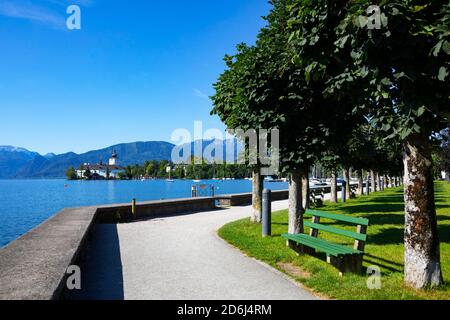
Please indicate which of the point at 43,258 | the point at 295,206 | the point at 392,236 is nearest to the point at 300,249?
the point at 295,206

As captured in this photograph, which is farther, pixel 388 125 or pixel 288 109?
pixel 288 109

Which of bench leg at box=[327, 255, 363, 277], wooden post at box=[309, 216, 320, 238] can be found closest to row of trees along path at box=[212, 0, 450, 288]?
bench leg at box=[327, 255, 363, 277]

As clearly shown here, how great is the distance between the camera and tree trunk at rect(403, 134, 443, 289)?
639cm

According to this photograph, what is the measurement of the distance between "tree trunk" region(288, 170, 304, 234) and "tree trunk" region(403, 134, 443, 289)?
4.90m

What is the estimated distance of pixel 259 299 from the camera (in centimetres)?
603

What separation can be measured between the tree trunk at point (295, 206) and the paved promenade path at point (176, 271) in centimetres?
209

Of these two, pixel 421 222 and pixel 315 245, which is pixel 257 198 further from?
pixel 421 222

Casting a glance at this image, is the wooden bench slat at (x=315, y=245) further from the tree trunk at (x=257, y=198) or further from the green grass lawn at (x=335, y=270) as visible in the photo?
the tree trunk at (x=257, y=198)

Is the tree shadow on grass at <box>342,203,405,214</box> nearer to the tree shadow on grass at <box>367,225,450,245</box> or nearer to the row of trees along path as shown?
the tree shadow on grass at <box>367,225,450,245</box>

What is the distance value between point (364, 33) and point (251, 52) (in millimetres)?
5818

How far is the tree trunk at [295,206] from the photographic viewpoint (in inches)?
448

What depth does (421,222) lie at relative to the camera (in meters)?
6.43

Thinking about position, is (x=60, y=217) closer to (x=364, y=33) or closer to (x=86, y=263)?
(x=86, y=263)
